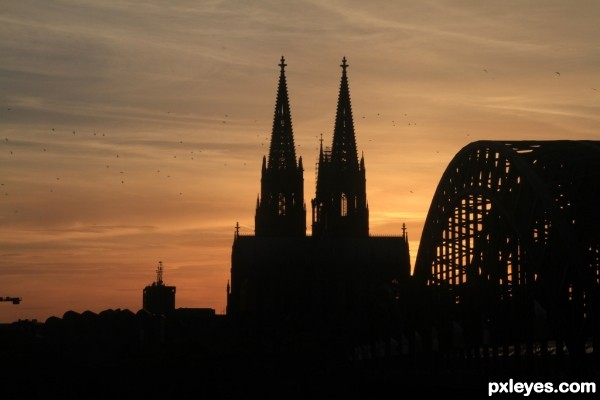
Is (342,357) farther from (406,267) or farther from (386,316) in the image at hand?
(386,316)

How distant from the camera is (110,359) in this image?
14412 centimetres

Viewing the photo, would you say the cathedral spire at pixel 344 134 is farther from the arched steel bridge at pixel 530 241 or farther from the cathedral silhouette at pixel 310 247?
→ the arched steel bridge at pixel 530 241

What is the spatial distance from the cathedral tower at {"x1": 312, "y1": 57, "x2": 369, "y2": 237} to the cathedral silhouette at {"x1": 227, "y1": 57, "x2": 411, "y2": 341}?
114 millimetres

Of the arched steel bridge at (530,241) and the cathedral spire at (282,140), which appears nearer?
the arched steel bridge at (530,241)

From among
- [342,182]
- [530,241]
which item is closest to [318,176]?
[342,182]

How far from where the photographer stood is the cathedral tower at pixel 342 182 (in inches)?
6708

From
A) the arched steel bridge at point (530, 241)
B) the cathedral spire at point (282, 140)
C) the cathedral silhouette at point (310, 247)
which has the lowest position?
the arched steel bridge at point (530, 241)

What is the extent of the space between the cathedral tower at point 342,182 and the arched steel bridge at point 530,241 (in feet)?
343

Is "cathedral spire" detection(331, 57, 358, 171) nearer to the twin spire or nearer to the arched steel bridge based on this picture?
the twin spire

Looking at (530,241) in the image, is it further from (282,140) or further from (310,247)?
(310,247)

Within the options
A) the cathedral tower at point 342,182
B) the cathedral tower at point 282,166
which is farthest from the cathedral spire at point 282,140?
the cathedral tower at point 342,182

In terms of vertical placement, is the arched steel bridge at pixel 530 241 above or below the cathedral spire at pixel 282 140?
below

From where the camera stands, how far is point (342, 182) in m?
172

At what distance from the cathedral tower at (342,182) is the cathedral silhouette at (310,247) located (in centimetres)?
11
